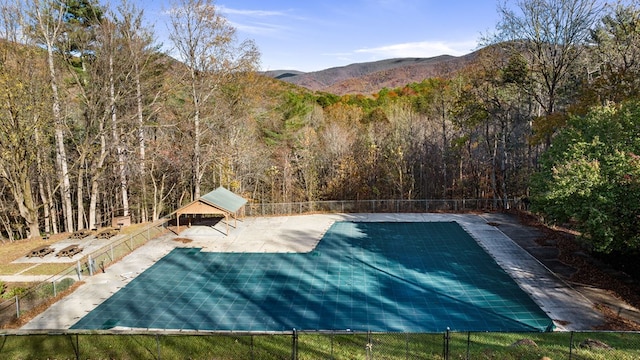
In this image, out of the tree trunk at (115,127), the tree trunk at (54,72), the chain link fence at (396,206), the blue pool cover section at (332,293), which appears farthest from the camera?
the chain link fence at (396,206)

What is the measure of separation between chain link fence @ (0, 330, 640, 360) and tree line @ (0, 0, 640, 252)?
4743 millimetres

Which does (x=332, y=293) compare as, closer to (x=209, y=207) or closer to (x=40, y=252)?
(x=209, y=207)

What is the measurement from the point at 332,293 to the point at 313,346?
16.4ft

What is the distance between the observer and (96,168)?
23.8m

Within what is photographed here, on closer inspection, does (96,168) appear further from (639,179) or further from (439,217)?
(639,179)

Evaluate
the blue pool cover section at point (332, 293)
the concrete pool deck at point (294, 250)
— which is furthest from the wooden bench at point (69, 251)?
the blue pool cover section at point (332, 293)

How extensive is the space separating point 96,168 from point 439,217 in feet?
68.2

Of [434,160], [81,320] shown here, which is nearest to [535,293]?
[81,320]

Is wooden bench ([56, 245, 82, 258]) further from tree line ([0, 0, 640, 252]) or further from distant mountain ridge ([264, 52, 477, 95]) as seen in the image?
distant mountain ridge ([264, 52, 477, 95])

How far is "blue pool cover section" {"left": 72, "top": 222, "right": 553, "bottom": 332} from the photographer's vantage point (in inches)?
505

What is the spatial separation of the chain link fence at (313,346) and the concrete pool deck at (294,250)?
2211mm

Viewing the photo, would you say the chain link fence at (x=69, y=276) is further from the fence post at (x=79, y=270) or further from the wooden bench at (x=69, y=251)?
the wooden bench at (x=69, y=251)

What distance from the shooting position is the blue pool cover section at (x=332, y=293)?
12836mm

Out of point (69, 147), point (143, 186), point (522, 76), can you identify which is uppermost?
point (522, 76)
